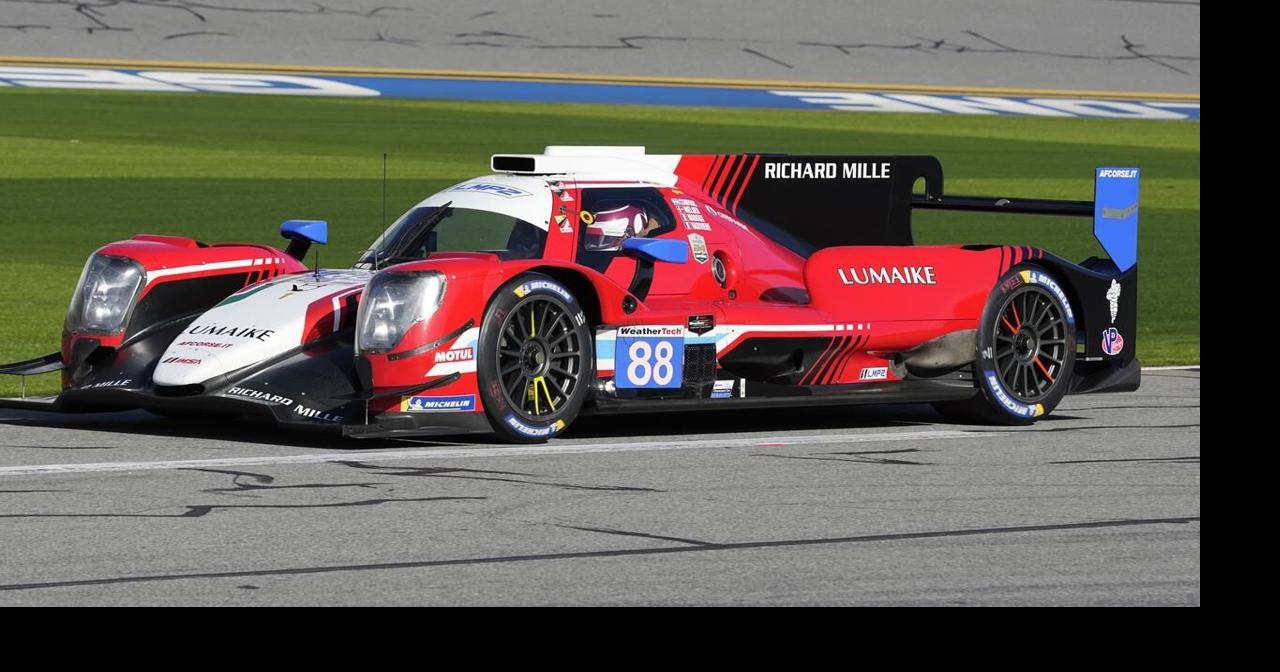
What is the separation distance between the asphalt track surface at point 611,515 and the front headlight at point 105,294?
0.48 metres

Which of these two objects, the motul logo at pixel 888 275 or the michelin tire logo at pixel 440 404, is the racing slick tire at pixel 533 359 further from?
the motul logo at pixel 888 275

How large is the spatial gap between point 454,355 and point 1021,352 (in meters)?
3.19

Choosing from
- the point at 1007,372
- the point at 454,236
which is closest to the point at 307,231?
the point at 454,236

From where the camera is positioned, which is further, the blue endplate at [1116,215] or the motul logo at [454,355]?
the blue endplate at [1116,215]

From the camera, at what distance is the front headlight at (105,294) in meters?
10.0

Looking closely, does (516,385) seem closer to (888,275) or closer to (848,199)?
(888,275)

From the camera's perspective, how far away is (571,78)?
44281 mm

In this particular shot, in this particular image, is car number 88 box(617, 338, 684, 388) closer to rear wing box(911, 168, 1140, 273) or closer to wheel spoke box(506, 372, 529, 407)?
wheel spoke box(506, 372, 529, 407)

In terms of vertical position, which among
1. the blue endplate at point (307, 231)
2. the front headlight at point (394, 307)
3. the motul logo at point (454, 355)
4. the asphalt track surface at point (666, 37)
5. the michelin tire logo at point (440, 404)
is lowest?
the michelin tire logo at point (440, 404)

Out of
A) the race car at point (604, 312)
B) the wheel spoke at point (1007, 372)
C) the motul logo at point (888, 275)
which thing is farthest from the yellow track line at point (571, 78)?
the wheel spoke at point (1007, 372)

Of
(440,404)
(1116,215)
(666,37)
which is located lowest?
(440,404)

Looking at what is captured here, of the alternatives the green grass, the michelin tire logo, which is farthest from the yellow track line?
the michelin tire logo

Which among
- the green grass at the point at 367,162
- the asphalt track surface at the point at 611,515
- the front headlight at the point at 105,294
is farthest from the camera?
the green grass at the point at 367,162
